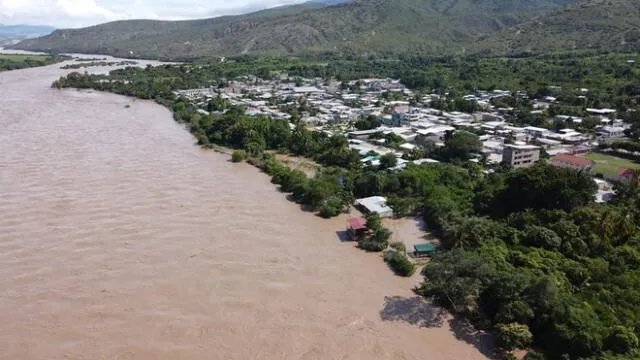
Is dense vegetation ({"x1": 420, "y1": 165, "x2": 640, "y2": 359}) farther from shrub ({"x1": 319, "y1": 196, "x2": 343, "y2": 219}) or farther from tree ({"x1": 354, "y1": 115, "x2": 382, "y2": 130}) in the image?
tree ({"x1": 354, "y1": 115, "x2": 382, "y2": 130})

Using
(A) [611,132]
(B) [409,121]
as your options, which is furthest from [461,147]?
(A) [611,132]

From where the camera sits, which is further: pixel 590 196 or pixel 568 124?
pixel 568 124

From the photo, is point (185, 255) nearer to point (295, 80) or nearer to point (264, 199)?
point (264, 199)

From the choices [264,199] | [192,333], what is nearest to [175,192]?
[264,199]

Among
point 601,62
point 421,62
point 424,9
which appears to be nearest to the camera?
point 601,62

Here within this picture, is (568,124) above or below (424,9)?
below

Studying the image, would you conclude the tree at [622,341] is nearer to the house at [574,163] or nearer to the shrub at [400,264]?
the shrub at [400,264]
